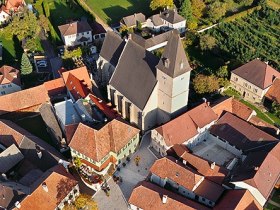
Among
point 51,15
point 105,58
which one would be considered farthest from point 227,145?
point 51,15

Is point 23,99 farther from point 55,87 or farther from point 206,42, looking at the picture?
point 206,42

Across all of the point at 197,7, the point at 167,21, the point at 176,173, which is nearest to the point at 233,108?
the point at 176,173

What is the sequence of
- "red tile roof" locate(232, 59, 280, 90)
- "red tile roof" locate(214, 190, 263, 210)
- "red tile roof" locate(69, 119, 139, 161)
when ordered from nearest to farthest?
"red tile roof" locate(214, 190, 263, 210), "red tile roof" locate(69, 119, 139, 161), "red tile roof" locate(232, 59, 280, 90)

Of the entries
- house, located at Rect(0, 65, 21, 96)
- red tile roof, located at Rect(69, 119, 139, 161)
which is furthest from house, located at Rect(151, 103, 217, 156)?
house, located at Rect(0, 65, 21, 96)

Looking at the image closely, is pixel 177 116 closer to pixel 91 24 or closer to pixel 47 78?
pixel 47 78

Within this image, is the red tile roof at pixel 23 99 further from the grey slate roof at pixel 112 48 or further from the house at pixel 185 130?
the house at pixel 185 130

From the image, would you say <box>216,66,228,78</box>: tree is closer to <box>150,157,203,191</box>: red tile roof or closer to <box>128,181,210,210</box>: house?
<box>150,157,203,191</box>: red tile roof
